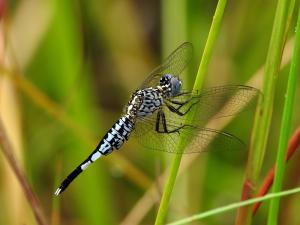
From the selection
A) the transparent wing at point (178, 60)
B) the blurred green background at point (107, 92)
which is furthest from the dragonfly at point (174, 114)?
the blurred green background at point (107, 92)

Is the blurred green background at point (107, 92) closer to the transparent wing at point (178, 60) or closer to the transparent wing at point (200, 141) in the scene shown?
the transparent wing at point (178, 60)

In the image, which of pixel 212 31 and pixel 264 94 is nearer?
pixel 212 31

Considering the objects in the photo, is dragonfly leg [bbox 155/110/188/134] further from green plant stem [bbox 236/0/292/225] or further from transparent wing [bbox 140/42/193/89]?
green plant stem [bbox 236/0/292/225]

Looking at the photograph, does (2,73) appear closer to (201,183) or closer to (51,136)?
(51,136)

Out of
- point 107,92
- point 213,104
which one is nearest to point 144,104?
point 213,104

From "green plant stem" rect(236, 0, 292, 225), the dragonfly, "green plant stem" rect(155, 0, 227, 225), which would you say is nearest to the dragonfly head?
the dragonfly

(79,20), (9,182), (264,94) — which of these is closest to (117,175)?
(9,182)

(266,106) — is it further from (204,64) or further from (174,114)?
(174,114)
